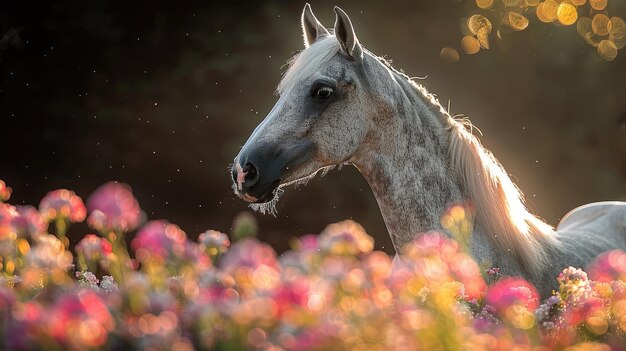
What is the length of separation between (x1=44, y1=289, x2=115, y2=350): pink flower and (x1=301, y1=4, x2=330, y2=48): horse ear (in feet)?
9.57

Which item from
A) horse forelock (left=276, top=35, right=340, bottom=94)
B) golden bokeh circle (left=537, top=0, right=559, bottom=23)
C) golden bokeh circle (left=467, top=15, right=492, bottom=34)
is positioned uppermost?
golden bokeh circle (left=467, top=15, right=492, bottom=34)

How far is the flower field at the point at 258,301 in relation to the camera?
56.1 inches

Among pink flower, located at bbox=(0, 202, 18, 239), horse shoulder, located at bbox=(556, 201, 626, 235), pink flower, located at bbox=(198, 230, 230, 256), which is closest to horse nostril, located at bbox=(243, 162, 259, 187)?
pink flower, located at bbox=(198, 230, 230, 256)

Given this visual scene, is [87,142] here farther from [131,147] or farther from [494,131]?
[494,131]

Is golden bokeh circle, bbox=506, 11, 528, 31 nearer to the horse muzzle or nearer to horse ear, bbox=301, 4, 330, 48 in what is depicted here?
horse ear, bbox=301, 4, 330, 48

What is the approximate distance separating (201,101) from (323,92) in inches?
229

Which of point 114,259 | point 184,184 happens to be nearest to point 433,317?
point 114,259

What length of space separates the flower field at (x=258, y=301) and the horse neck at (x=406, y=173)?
1.51 metres

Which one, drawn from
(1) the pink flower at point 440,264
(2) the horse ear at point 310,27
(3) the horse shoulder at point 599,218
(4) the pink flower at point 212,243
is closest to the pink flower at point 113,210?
(4) the pink flower at point 212,243

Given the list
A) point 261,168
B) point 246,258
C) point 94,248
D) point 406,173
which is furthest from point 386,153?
point 246,258

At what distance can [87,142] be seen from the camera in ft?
29.5

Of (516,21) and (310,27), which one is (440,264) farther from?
(516,21)

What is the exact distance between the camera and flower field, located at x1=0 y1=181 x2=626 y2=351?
4.67 feet

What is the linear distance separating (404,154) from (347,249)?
200 centimetres
